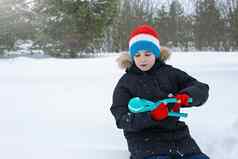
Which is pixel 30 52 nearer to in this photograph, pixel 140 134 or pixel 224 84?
pixel 224 84

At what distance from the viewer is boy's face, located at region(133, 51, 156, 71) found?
3.09 meters

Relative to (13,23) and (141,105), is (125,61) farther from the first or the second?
(13,23)

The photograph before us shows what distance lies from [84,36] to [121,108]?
39.1 feet

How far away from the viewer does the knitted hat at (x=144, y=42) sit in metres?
3.13

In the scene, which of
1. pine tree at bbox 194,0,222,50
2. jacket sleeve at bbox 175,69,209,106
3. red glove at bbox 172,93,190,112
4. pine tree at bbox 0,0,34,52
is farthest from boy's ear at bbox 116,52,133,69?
pine tree at bbox 194,0,222,50

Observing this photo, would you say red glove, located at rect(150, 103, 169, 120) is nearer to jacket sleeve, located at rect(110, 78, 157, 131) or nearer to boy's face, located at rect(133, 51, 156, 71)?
jacket sleeve, located at rect(110, 78, 157, 131)

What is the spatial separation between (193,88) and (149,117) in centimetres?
39

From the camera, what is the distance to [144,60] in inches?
122

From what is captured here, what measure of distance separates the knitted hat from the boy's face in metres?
0.03

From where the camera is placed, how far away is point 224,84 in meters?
5.29

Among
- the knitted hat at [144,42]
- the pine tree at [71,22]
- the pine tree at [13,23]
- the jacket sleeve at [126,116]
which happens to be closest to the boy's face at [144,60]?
the knitted hat at [144,42]

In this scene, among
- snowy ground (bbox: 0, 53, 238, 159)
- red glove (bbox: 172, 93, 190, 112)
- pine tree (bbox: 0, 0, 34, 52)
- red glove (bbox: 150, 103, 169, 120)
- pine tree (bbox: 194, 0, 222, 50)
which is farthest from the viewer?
pine tree (bbox: 194, 0, 222, 50)

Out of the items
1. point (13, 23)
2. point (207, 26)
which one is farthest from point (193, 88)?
point (207, 26)

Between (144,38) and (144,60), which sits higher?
(144,38)
